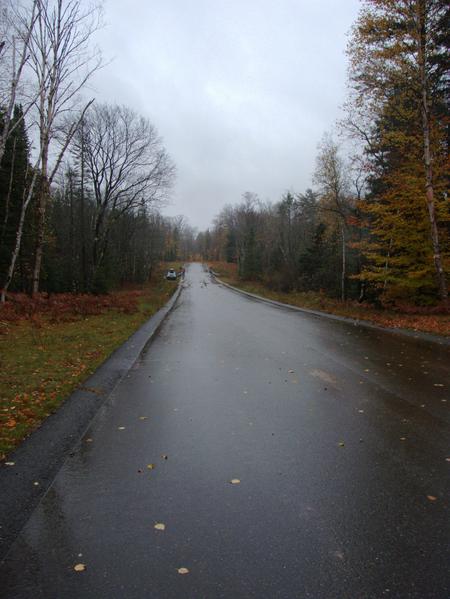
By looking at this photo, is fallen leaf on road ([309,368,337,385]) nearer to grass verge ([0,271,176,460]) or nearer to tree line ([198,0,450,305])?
grass verge ([0,271,176,460])

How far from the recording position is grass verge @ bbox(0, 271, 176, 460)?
5.51 meters

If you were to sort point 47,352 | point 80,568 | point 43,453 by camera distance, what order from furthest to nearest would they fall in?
point 47,352 < point 43,453 < point 80,568

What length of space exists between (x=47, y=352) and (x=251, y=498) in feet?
25.5

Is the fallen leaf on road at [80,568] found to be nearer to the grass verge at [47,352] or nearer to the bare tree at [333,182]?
the grass verge at [47,352]

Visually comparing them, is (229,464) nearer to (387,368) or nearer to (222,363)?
(222,363)

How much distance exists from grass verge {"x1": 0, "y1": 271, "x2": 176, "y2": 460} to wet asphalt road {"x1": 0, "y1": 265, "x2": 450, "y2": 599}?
97cm

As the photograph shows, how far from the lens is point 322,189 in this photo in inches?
1213

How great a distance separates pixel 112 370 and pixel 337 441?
517 centimetres

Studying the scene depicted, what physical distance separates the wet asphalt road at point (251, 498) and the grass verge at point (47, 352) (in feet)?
3.17

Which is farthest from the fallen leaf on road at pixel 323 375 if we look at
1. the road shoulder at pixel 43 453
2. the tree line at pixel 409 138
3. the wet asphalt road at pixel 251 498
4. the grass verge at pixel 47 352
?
the tree line at pixel 409 138

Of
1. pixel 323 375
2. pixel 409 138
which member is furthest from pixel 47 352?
pixel 409 138

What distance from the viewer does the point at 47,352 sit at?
380 inches

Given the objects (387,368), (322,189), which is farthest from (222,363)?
(322,189)

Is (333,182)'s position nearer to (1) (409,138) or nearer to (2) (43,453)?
(1) (409,138)
